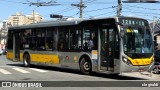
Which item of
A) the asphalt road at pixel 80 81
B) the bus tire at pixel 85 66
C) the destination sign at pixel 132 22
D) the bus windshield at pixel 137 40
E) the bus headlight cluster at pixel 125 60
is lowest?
the asphalt road at pixel 80 81

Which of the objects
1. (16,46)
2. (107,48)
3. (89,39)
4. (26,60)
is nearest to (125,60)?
(107,48)

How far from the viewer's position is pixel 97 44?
65.1ft

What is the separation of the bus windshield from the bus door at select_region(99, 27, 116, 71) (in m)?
0.62

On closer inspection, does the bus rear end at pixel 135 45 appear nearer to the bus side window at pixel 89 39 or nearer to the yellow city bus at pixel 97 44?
the yellow city bus at pixel 97 44

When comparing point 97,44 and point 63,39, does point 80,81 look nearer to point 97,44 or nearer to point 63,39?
point 97,44

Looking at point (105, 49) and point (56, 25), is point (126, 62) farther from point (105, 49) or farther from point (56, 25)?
point (56, 25)

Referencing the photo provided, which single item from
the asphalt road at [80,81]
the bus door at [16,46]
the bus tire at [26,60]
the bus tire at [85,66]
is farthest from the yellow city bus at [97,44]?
the bus door at [16,46]

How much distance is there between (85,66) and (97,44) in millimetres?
1579

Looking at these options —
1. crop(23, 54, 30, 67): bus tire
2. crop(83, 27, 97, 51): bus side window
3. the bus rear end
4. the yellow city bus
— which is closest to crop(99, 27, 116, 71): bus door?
the yellow city bus

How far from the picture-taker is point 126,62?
18.4m

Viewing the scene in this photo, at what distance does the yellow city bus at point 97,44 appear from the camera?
18578mm

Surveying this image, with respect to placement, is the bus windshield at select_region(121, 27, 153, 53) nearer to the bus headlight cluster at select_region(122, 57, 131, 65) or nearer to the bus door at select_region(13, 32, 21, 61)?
Result: the bus headlight cluster at select_region(122, 57, 131, 65)

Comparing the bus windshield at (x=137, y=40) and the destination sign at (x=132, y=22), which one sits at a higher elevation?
the destination sign at (x=132, y=22)

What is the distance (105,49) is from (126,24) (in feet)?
5.43
